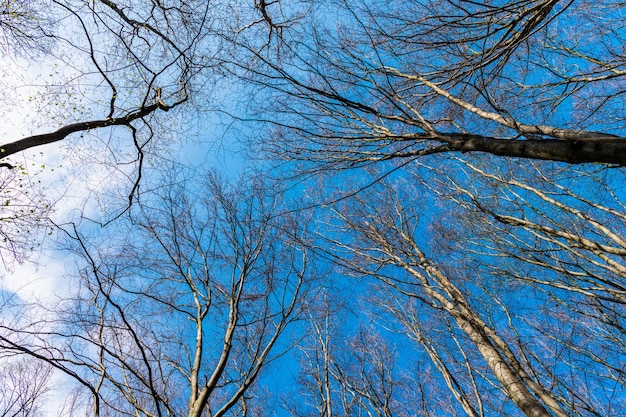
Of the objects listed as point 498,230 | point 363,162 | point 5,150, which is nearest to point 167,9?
point 5,150

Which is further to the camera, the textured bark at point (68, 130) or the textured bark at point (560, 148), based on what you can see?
the textured bark at point (68, 130)

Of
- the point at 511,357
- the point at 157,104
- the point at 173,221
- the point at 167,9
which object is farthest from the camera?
the point at 173,221

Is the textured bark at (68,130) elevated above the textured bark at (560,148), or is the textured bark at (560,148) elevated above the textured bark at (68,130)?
the textured bark at (68,130)

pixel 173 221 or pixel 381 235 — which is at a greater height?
pixel 381 235

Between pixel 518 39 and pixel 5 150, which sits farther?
pixel 5 150

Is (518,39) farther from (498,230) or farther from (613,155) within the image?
(498,230)

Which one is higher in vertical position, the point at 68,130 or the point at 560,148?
the point at 68,130

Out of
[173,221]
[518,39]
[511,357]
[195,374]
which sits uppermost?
[173,221]

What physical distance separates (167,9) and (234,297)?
13.1ft

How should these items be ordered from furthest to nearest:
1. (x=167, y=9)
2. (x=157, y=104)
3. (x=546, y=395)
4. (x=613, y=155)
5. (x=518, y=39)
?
1. (x=157, y=104)
2. (x=167, y=9)
3. (x=546, y=395)
4. (x=518, y=39)
5. (x=613, y=155)

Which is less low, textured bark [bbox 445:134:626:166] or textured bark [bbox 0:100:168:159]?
textured bark [bbox 0:100:168:159]

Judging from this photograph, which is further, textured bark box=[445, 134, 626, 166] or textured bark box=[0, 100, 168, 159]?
textured bark box=[0, 100, 168, 159]

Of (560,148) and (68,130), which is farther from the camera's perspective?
(68,130)

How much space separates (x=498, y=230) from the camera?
4836 millimetres
